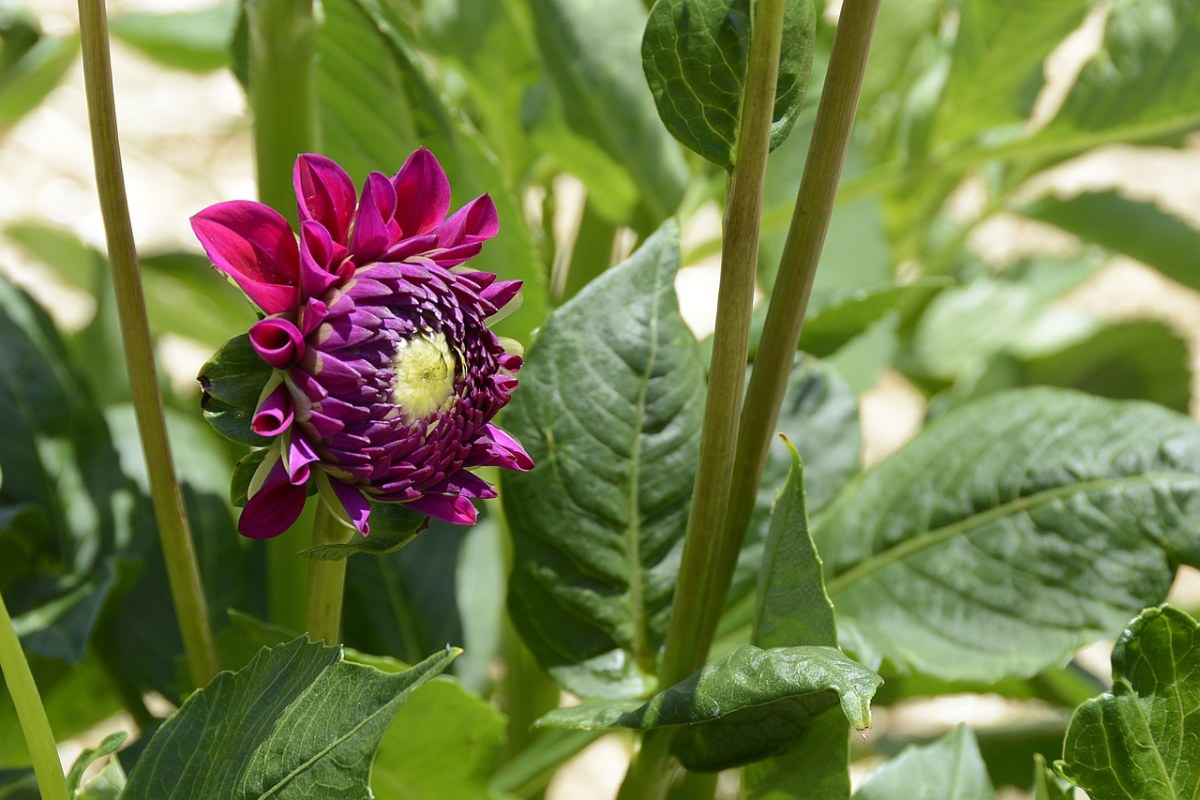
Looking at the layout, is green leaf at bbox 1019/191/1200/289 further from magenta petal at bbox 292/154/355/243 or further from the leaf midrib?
magenta petal at bbox 292/154/355/243

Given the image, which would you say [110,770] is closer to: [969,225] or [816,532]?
[816,532]

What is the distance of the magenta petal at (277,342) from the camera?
30cm

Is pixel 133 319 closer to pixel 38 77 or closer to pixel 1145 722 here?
pixel 1145 722

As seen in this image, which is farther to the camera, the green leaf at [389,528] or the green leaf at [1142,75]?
the green leaf at [1142,75]

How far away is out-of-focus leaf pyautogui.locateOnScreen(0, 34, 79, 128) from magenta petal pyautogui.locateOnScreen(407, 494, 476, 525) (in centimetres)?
50

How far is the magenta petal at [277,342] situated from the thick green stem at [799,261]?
0.14 meters

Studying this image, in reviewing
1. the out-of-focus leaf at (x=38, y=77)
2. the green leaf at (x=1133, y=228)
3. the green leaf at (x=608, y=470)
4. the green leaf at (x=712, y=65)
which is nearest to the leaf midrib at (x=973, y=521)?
the green leaf at (x=608, y=470)

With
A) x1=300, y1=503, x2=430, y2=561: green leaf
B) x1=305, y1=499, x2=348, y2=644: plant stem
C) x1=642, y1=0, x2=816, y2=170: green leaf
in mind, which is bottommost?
x1=305, y1=499, x2=348, y2=644: plant stem

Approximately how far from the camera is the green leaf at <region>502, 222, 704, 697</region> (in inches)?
17.7

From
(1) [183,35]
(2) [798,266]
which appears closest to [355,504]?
(2) [798,266]

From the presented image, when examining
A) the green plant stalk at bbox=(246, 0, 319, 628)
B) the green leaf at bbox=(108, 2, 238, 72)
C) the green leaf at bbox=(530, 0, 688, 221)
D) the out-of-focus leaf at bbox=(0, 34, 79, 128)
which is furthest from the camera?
the green leaf at bbox=(108, 2, 238, 72)

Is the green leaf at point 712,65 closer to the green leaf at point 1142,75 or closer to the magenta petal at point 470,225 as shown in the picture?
the magenta petal at point 470,225

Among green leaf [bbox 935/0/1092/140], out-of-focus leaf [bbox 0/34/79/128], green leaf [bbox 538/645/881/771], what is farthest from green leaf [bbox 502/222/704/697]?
out-of-focus leaf [bbox 0/34/79/128]

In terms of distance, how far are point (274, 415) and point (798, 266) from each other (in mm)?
153
